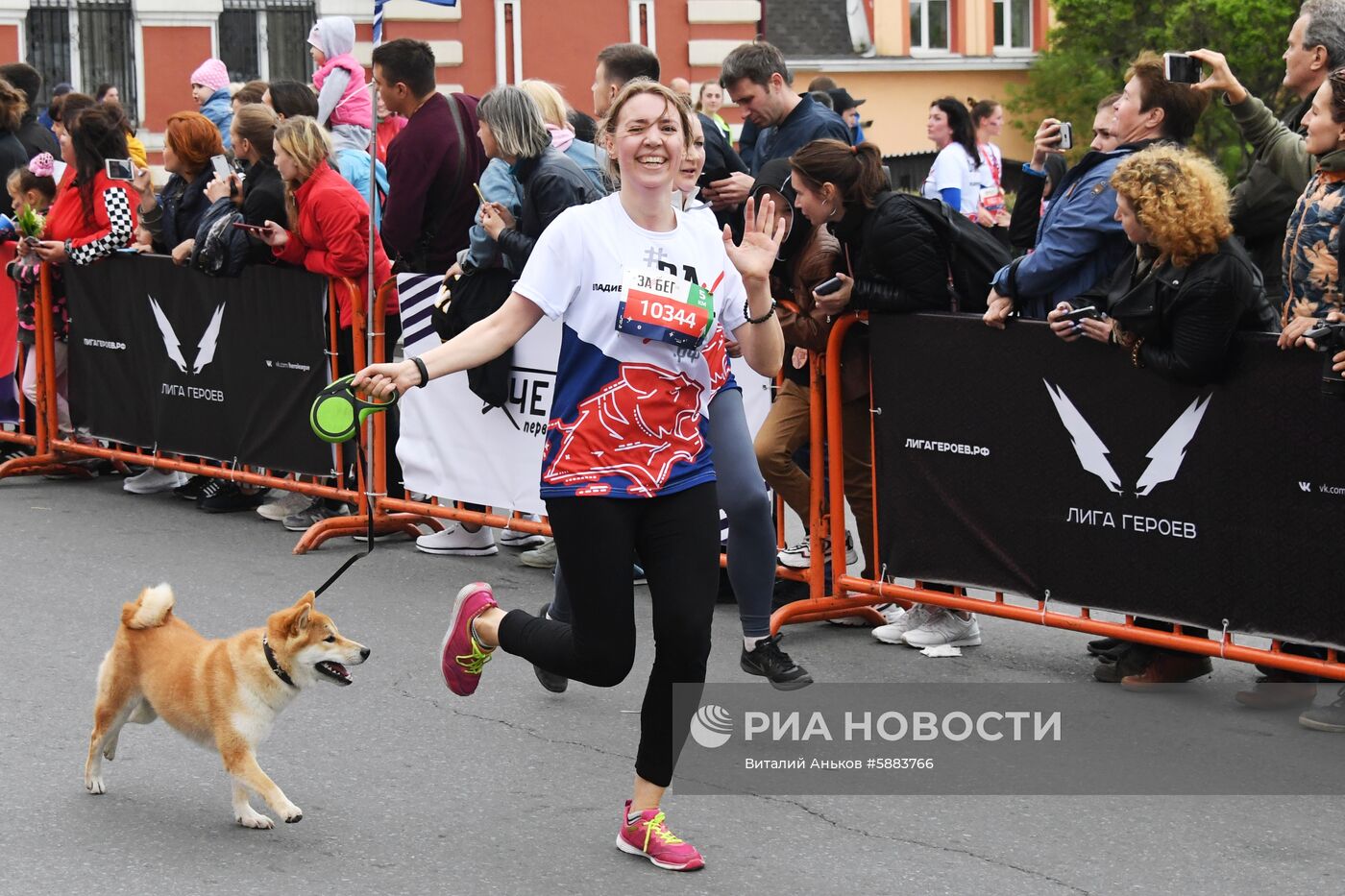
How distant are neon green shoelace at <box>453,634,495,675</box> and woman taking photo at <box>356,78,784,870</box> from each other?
53cm

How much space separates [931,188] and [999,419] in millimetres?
8685

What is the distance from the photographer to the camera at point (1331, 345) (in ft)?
19.2

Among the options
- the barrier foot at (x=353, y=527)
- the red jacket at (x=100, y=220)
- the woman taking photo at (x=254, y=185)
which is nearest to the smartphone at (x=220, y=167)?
the woman taking photo at (x=254, y=185)

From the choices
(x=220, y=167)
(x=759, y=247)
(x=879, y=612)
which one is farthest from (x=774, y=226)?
(x=220, y=167)

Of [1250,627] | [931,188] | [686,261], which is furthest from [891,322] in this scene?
[931,188]

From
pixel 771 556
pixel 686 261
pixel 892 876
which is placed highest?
pixel 686 261

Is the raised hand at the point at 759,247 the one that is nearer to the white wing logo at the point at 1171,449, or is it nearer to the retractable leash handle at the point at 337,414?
the retractable leash handle at the point at 337,414

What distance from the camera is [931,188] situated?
50.5 ft

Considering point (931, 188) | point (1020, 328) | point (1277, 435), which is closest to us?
point (1277, 435)

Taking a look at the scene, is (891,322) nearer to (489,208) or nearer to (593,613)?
(489,208)

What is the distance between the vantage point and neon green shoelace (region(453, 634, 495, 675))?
220 inches

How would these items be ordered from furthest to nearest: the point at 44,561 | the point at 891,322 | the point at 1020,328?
the point at 44,561 → the point at 891,322 → the point at 1020,328

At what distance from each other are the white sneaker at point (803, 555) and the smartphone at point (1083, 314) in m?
1.58

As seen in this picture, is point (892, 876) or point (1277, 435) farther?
point (1277, 435)
